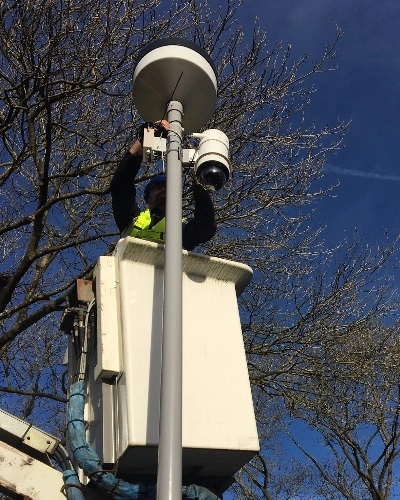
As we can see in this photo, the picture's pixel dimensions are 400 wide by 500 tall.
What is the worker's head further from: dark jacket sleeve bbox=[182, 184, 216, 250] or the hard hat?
dark jacket sleeve bbox=[182, 184, 216, 250]

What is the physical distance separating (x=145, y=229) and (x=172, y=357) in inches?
55.1

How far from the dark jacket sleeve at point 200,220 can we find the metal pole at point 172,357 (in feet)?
→ 1.81

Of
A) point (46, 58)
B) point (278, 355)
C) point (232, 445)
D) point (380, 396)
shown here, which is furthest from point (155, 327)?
point (380, 396)

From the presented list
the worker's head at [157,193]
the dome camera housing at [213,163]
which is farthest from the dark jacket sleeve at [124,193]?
the dome camera housing at [213,163]

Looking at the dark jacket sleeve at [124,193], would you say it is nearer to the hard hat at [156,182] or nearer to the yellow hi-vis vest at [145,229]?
the yellow hi-vis vest at [145,229]

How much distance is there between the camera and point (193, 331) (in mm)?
2488

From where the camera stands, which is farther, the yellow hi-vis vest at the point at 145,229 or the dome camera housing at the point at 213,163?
the yellow hi-vis vest at the point at 145,229

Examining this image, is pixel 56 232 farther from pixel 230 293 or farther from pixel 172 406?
pixel 172 406

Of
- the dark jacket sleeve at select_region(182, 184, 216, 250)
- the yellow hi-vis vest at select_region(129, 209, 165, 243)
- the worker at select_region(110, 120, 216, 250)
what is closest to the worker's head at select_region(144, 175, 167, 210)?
the worker at select_region(110, 120, 216, 250)

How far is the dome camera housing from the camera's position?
8.56 ft

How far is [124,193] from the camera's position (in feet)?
10.5

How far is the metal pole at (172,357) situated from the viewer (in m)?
1.71

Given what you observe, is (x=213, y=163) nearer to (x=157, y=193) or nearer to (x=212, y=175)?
(x=212, y=175)

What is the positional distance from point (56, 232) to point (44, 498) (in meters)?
6.35
